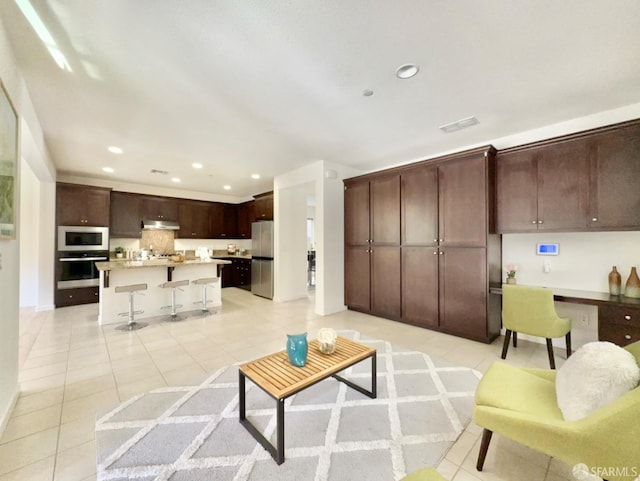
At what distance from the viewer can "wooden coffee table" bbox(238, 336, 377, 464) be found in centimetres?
156

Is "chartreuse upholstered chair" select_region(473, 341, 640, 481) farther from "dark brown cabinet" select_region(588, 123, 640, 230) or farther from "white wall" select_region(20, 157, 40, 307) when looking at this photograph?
"white wall" select_region(20, 157, 40, 307)

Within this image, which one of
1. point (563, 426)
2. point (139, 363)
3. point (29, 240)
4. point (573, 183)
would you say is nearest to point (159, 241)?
point (29, 240)

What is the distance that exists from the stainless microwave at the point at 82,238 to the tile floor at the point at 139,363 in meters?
1.21

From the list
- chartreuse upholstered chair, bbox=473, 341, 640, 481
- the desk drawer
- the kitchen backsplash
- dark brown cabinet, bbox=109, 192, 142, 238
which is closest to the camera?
chartreuse upholstered chair, bbox=473, 341, 640, 481

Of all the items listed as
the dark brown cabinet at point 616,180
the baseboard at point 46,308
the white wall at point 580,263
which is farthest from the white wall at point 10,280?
the white wall at point 580,263

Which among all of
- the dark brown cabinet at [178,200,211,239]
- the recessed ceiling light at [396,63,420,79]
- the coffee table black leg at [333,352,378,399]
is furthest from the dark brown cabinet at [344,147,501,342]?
the dark brown cabinet at [178,200,211,239]

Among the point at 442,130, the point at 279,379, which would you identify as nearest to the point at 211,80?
the point at 279,379

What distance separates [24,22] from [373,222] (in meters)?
4.18

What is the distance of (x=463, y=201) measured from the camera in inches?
139

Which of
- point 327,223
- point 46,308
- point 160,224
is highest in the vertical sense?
point 160,224

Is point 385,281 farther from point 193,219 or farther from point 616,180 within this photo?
point 193,219

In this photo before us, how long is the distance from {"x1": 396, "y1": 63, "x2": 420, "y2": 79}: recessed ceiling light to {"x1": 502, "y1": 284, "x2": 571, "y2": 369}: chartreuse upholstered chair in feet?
7.94

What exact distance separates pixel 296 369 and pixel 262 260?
471 centimetres

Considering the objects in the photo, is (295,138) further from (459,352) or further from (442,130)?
(459,352)
